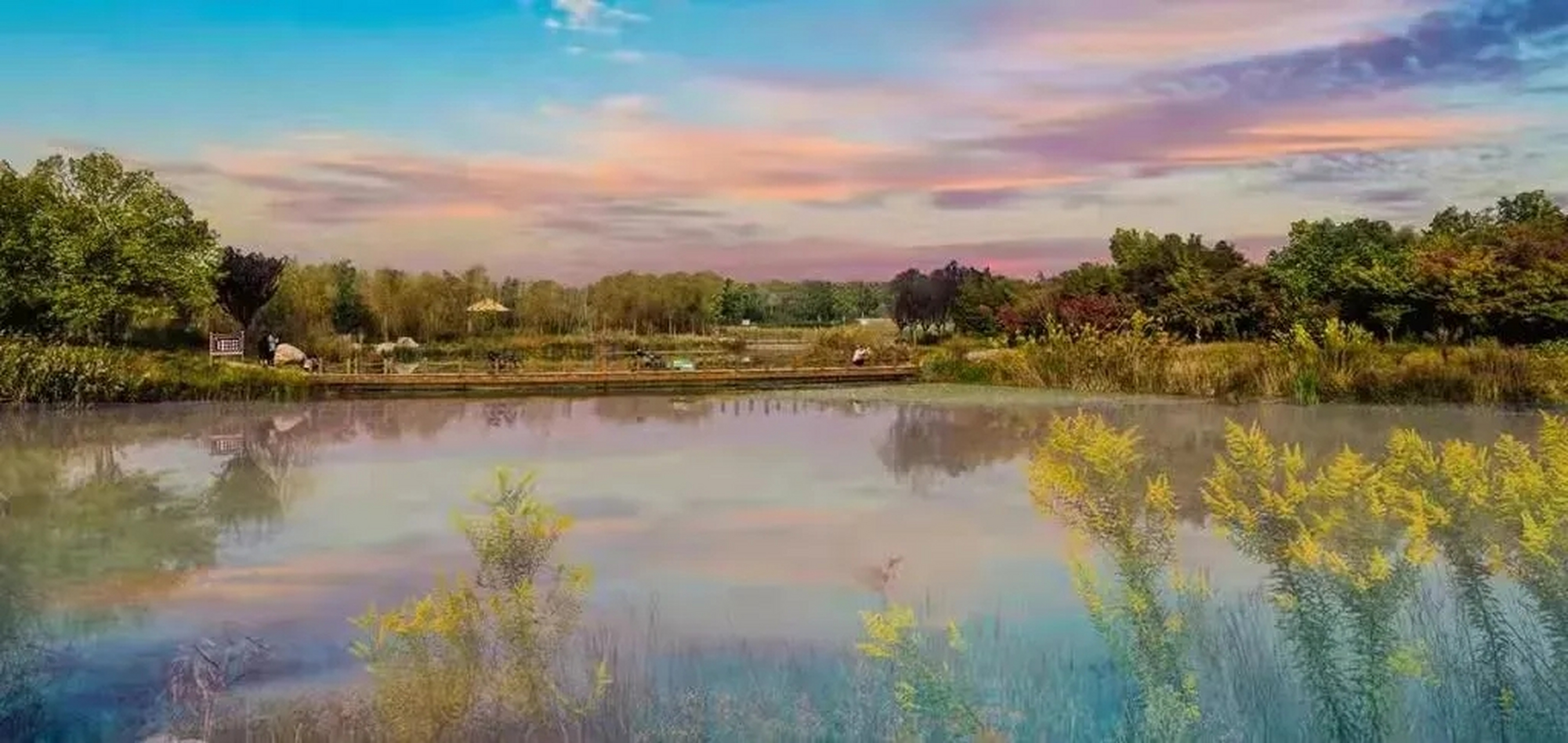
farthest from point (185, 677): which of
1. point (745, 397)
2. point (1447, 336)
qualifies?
point (1447, 336)

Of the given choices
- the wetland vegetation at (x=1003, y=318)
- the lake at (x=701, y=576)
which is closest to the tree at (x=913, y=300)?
the wetland vegetation at (x=1003, y=318)

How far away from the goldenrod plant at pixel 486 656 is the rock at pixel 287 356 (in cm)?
2370

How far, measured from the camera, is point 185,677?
15.8ft

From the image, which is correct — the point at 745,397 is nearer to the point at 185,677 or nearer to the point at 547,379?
the point at 547,379

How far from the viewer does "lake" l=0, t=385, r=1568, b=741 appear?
414cm

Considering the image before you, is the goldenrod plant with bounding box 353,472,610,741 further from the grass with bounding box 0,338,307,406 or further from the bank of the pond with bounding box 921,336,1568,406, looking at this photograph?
the grass with bounding box 0,338,307,406

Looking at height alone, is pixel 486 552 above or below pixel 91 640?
above

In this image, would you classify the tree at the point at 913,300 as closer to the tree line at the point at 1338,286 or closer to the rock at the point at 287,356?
the tree line at the point at 1338,286

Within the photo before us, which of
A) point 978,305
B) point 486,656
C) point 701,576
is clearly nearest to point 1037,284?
point 978,305

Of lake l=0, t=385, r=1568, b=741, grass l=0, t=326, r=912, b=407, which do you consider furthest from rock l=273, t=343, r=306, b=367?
lake l=0, t=385, r=1568, b=741

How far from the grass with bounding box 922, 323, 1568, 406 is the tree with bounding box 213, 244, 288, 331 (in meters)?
16.8

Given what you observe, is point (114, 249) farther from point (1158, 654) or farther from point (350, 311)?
point (1158, 654)

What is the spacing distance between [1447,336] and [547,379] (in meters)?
16.0

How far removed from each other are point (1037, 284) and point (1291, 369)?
21944 millimetres
